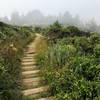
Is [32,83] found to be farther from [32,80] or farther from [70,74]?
[70,74]

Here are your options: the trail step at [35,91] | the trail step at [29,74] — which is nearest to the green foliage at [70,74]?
the trail step at [35,91]

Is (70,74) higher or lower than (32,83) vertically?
higher

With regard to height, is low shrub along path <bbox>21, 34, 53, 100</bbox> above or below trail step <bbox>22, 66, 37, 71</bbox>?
below

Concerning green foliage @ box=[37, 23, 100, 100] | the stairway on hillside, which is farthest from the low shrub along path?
green foliage @ box=[37, 23, 100, 100]

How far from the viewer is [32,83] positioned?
7773 mm

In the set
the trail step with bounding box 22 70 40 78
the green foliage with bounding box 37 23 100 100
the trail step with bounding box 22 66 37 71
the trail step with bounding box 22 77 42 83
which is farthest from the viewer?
the trail step with bounding box 22 66 37 71

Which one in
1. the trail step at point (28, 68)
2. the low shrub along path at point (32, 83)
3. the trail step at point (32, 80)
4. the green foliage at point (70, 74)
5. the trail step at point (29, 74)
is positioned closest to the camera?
the green foliage at point (70, 74)

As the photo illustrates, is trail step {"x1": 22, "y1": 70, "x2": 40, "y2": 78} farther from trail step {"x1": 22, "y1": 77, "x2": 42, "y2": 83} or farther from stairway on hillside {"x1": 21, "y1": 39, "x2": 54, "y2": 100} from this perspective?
trail step {"x1": 22, "y1": 77, "x2": 42, "y2": 83}

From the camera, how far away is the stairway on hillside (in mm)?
6902

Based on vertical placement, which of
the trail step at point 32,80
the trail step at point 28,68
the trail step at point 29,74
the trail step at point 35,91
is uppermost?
the trail step at point 28,68

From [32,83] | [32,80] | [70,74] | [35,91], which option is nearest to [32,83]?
[32,83]

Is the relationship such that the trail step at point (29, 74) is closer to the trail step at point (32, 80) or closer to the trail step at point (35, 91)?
the trail step at point (32, 80)

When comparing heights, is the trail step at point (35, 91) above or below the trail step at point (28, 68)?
below

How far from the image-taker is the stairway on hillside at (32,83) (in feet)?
22.6
